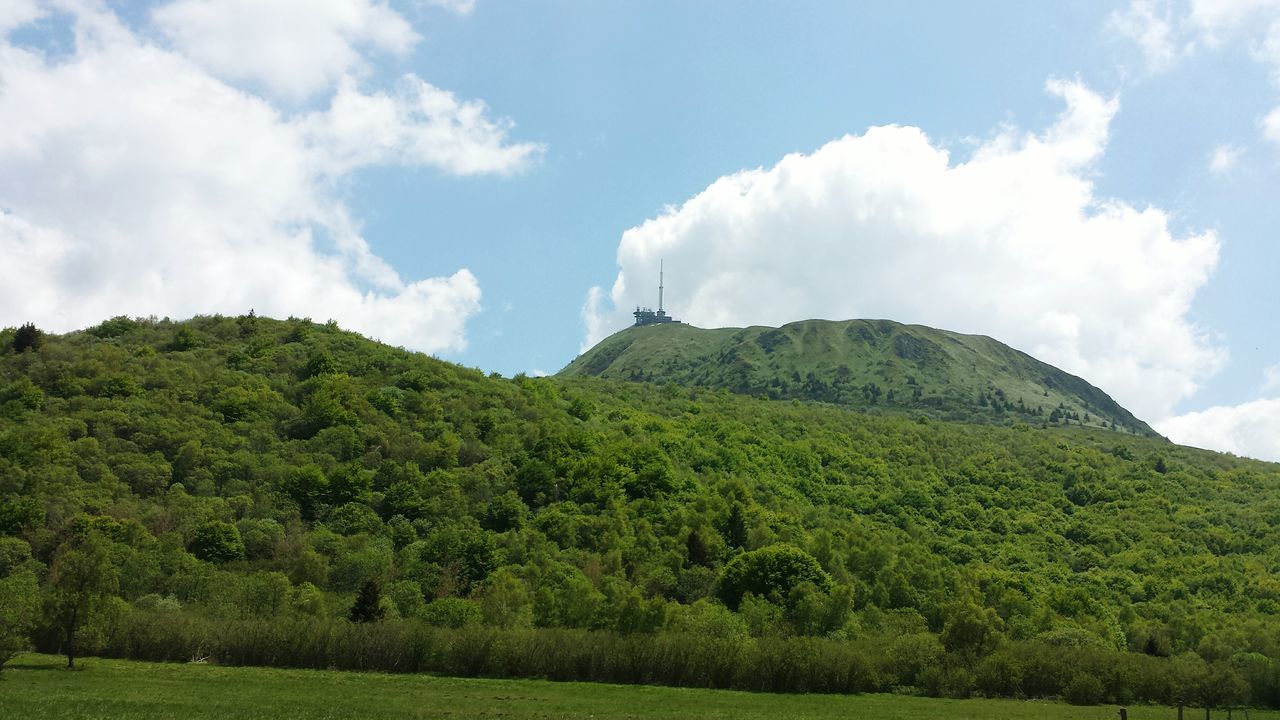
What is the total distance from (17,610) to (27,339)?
7735 cm

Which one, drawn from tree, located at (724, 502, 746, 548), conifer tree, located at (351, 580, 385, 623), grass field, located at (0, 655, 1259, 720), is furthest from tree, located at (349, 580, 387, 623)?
tree, located at (724, 502, 746, 548)

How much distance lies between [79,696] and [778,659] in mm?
41320

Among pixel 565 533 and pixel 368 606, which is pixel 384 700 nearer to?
pixel 368 606

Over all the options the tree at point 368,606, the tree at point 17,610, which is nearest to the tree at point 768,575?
the tree at point 368,606

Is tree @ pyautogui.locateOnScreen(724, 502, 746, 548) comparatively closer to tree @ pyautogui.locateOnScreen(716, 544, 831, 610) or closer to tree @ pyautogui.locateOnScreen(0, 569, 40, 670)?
tree @ pyautogui.locateOnScreen(716, 544, 831, 610)

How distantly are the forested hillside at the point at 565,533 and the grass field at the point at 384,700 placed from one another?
4.06 metres

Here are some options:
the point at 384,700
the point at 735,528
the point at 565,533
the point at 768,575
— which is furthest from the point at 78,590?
the point at 735,528

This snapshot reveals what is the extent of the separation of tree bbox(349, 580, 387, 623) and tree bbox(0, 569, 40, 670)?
69.2ft

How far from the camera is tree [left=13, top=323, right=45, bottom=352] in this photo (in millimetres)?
121125

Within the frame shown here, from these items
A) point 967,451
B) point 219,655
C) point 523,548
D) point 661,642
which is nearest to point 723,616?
point 661,642

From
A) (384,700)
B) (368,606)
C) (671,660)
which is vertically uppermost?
(368,606)

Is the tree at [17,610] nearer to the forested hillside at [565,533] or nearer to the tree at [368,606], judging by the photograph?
the forested hillside at [565,533]

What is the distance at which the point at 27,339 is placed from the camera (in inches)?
4806

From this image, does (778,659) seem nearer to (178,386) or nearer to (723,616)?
(723,616)
